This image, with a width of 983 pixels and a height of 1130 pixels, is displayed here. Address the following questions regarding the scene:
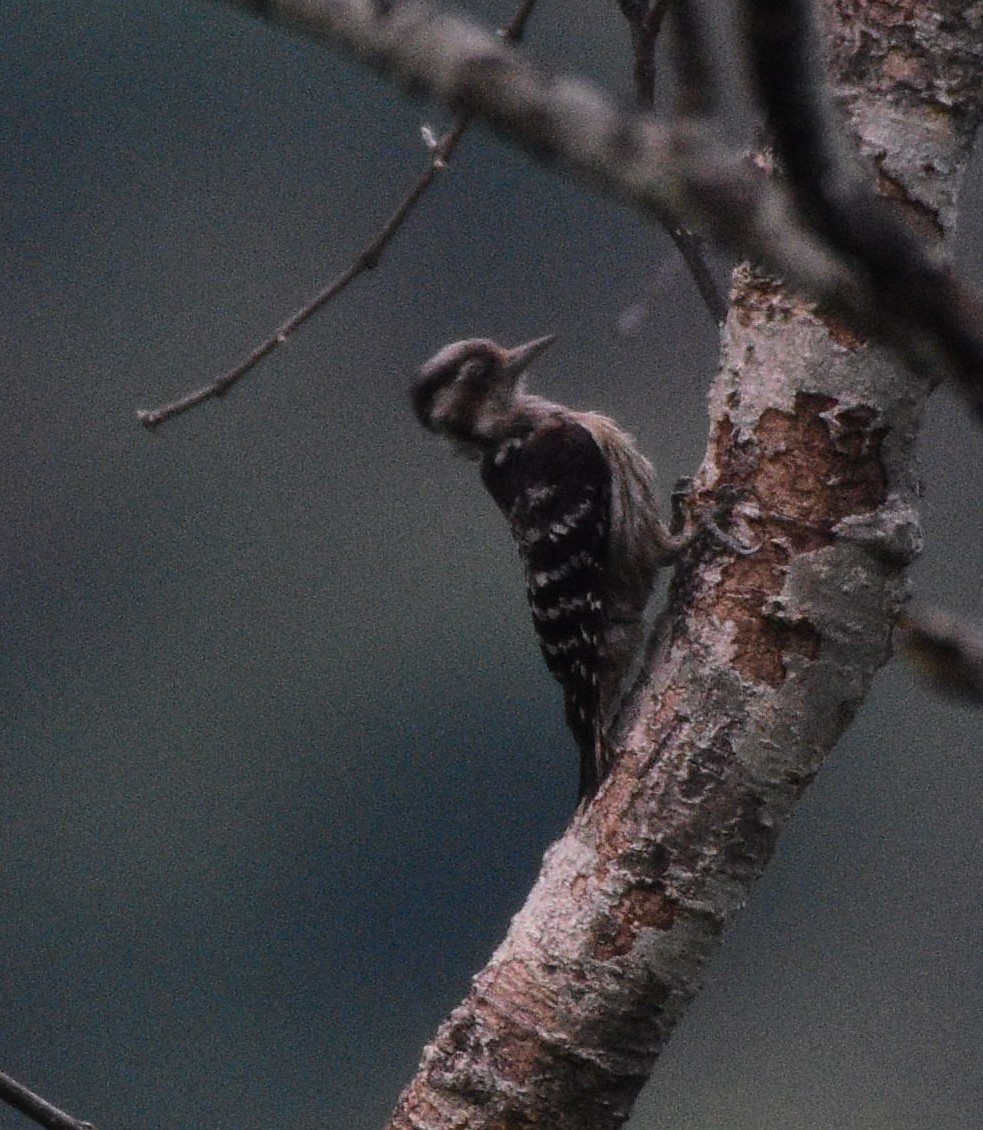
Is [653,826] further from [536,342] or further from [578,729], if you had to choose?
[536,342]

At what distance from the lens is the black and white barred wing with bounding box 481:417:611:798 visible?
122 inches

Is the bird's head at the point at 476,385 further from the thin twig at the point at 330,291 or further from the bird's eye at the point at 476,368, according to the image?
the thin twig at the point at 330,291

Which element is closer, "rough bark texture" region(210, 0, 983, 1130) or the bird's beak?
"rough bark texture" region(210, 0, 983, 1130)

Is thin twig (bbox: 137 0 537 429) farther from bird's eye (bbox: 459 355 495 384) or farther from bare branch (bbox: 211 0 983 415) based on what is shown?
bare branch (bbox: 211 0 983 415)

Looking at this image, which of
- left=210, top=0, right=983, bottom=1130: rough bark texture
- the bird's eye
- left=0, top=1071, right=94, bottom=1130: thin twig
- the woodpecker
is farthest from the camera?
the bird's eye

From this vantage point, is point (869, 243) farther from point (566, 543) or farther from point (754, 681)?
point (566, 543)

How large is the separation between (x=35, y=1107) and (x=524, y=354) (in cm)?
219

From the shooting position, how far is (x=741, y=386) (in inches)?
89.3

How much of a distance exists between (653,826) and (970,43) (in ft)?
3.62

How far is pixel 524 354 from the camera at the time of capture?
354cm

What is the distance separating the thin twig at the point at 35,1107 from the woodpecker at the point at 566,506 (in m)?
1.21

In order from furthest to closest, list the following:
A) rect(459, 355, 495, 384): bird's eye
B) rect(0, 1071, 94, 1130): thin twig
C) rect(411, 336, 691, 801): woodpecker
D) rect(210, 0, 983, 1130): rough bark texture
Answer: rect(459, 355, 495, 384): bird's eye, rect(411, 336, 691, 801): woodpecker, rect(210, 0, 983, 1130): rough bark texture, rect(0, 1071, 94, 1130): thin twig

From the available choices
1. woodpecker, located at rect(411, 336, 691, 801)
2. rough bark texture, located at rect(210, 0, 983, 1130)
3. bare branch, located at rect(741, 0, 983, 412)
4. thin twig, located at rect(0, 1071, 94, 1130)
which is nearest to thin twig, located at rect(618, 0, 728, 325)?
rough bark texture, located at rect(210, 0, 983, 1130)

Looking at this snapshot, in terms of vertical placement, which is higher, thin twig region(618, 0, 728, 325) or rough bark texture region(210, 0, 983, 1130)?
thin twig region(618, 0, 728, 325)
